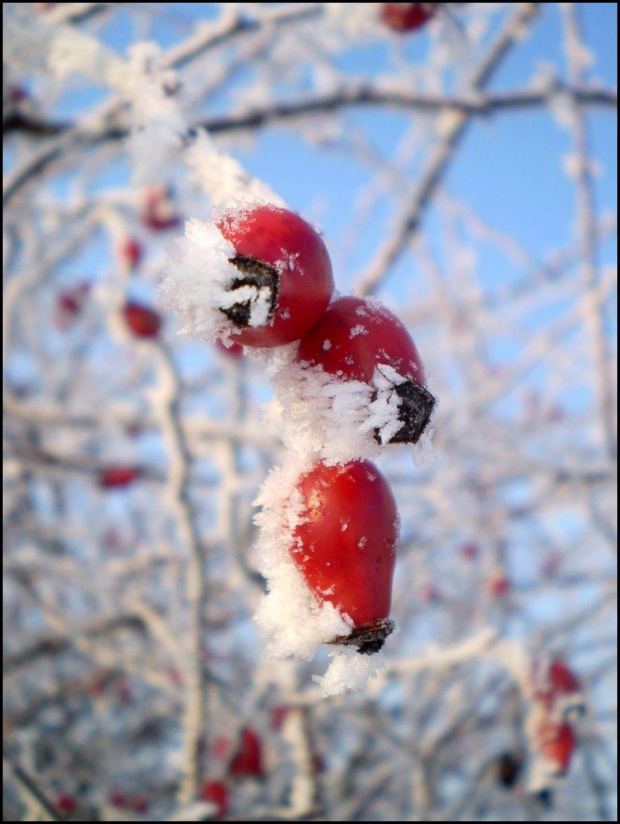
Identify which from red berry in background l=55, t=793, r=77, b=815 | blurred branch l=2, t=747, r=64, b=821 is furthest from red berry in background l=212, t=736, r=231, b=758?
blurred branch l=2, t=747, r=64, b=821

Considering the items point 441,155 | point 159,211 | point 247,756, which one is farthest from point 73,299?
point 247,756

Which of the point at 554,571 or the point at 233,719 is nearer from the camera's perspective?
the point at 233,719

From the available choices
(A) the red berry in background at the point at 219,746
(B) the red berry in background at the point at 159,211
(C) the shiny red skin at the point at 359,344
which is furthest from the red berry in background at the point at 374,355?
(A) the red berry in background at the point at 219,746

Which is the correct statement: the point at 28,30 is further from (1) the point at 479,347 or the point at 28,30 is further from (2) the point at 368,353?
(1) the point at 479,347

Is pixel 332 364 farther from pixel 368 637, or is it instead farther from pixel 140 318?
pixel 140 318

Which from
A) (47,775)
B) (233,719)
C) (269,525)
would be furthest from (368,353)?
(47,775)

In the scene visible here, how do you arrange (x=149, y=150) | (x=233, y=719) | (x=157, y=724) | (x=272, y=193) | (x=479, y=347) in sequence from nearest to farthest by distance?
(x=272, y=193) → (x=149, y=150) → (x=233, y=719) → (x=479, y=347) → (x=157, y=724)

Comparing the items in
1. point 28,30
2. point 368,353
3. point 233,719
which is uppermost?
point 28,30
